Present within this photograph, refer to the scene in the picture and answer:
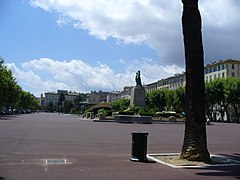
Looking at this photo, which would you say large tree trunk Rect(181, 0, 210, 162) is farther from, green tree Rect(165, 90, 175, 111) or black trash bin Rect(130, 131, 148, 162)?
green tree Rect(165, 90, 175, 111)

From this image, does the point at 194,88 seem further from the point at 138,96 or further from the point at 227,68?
the point at 227,68

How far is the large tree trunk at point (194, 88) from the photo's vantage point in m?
11.6

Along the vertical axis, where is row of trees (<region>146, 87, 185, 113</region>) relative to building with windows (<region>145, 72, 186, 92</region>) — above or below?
below

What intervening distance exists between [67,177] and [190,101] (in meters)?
5.39

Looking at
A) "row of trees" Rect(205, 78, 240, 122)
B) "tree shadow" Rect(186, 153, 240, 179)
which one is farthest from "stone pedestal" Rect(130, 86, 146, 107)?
"tree shadow" Rect(186, 153, 240, 179)

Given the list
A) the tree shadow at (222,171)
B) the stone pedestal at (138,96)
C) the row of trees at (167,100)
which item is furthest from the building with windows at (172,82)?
the tree shadow at (222,171)

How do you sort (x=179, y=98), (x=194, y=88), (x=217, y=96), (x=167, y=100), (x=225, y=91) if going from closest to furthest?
(x=194, y=88) → (x=225, y=91) → (x=217, y=96) → (x=179, y=98) → (x=167, y=100)

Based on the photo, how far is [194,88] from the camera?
1198cm

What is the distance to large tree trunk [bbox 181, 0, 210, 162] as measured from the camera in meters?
11.6

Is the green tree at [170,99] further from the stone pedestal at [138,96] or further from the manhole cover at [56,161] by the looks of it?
the manhole cover at [56,161]

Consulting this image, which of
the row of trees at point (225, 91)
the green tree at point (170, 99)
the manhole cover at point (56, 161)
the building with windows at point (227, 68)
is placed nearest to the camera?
the manhole cover at point (56, 161)

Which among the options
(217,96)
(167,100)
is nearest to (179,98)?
(167,100)

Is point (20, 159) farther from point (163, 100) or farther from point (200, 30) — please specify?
point (163, 100)

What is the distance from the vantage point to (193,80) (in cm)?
1199
